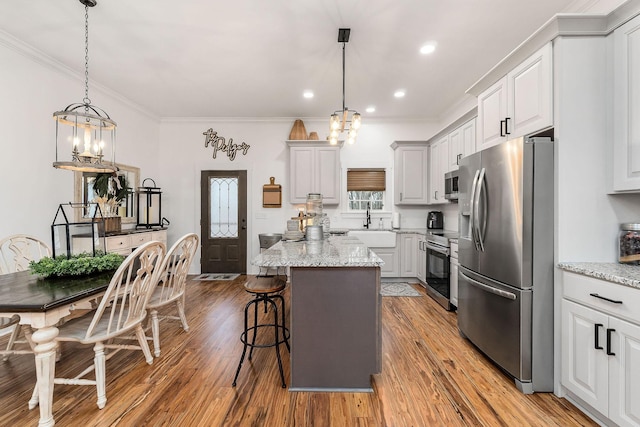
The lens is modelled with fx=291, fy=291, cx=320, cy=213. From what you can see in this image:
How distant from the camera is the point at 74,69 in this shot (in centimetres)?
362

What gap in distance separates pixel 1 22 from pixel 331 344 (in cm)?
415

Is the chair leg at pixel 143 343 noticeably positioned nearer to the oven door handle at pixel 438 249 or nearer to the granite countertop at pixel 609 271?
the granite countertop at pixel 609 271

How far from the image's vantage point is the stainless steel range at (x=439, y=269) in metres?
3.64

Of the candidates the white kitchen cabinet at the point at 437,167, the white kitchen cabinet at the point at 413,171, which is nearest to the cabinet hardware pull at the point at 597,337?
the white kitchen cabinet at the point at 437,167

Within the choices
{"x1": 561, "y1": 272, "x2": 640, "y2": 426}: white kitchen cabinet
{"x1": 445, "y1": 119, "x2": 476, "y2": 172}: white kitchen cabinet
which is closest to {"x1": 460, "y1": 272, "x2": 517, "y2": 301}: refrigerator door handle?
{"x1": 561, "y1": 272, "x2": 640, "y2": 426}: white kitchen cabinet

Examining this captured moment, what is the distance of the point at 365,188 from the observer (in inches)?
217

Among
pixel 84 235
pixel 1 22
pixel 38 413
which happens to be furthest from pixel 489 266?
pixel 1 22

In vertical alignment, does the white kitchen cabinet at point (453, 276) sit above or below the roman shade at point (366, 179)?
below

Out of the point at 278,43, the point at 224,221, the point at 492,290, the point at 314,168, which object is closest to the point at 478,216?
the point at 492,290

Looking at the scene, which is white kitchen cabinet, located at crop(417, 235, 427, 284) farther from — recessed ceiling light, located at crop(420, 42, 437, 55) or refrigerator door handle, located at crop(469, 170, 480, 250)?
recessed ceiling light, located at crop(420, 42, 437, 55)

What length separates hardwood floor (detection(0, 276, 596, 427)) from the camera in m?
1.75

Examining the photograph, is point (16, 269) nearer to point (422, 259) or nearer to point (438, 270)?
point (438, 270)

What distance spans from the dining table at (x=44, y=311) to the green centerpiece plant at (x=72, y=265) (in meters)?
0.14

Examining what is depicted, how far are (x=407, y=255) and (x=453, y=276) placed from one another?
1389 millimetres
